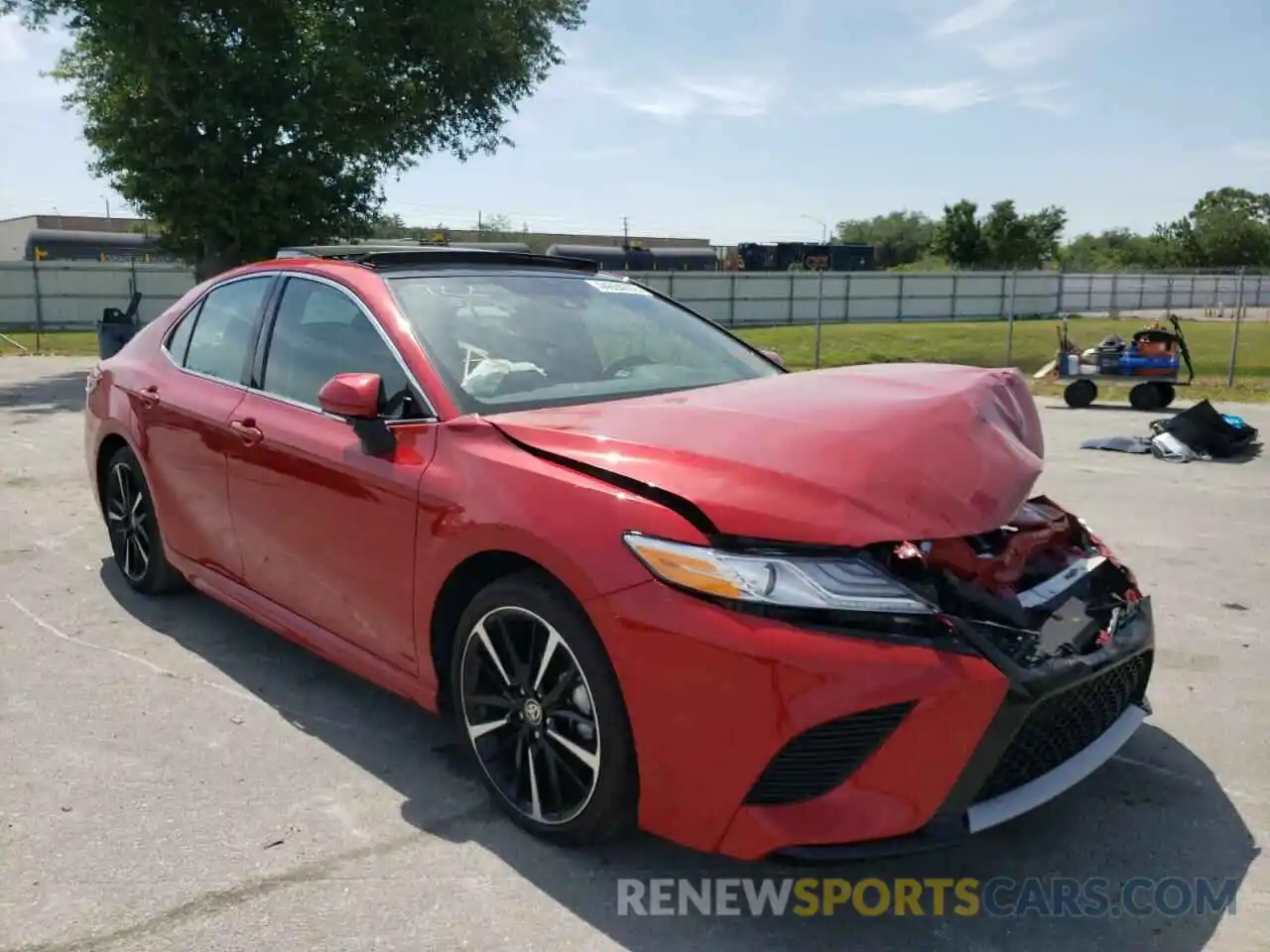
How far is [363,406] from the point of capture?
321 cm

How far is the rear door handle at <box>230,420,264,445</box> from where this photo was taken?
12.8 feet

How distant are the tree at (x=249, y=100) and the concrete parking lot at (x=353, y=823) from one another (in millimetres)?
15106

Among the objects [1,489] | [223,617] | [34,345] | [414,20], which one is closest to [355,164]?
[414,20]

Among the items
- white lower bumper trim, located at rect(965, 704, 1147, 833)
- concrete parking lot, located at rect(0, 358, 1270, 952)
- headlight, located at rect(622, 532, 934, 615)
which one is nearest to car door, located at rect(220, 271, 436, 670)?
concrete parking lot, located at rect(0, 358, 1270, 952)

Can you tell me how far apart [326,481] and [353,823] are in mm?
1120

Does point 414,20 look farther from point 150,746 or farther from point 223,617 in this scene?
point 150,746

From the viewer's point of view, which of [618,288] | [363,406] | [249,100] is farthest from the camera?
[249,100]

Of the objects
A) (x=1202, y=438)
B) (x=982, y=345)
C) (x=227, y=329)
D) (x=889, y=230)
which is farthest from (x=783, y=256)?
(x=889, y=230)

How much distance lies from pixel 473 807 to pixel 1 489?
6.32 meters

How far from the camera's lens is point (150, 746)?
361 centimetres

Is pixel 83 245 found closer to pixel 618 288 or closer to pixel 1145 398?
pixel 1145 398

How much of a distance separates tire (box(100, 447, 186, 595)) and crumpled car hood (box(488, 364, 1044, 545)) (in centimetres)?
259

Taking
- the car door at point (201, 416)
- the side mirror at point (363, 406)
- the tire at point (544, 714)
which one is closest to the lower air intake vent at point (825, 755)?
the tire at point (544, 714)

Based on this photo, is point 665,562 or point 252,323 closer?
point 665,562
